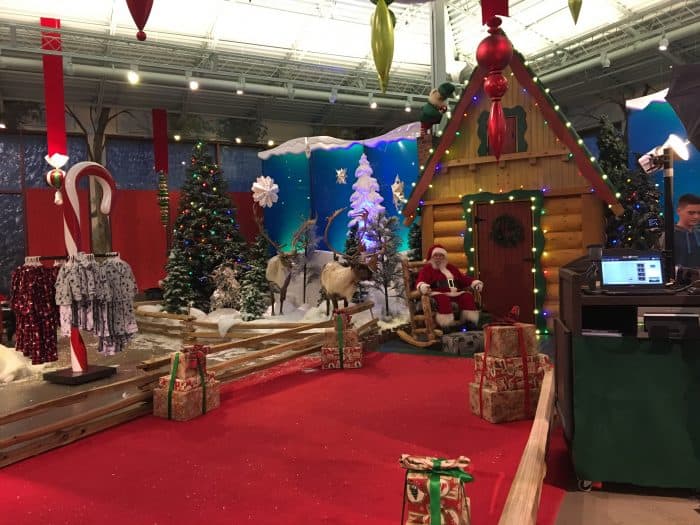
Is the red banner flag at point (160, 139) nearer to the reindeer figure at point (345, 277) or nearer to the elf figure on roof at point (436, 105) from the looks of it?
the reindeer figure at point (345, 277)

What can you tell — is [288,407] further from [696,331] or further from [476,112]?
[476,112]

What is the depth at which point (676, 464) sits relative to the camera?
9.48 feet

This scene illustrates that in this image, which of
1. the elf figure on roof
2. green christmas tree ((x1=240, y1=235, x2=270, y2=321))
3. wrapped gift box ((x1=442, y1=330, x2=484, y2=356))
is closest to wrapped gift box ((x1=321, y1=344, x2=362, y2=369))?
wrapped gift box ((x1=442, y1=330, x2=484, y2=356))

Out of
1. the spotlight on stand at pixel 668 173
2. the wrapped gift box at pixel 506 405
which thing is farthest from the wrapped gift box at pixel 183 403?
the spotlight on stand at pixel 668 173

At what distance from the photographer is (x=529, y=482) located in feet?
7.49

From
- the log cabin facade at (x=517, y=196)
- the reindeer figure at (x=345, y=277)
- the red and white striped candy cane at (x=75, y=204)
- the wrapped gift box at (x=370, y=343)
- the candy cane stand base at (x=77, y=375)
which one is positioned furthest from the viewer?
the reindeer figure at (x=345, y=277)

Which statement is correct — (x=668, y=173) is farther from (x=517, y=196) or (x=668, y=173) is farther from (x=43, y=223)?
(x=43, y=223)

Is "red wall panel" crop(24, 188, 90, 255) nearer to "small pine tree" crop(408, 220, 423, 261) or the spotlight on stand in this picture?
"small pine tree" crop(408, 220, 423, 261)

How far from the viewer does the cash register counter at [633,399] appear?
2865 mm

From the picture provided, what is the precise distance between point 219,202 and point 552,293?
21.3 ft

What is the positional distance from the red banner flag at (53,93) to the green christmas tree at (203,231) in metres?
3.83

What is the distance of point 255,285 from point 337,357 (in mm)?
4086

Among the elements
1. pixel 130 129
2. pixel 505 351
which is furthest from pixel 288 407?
pixel 130 129

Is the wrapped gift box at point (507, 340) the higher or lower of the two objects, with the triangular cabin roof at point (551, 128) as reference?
lower
